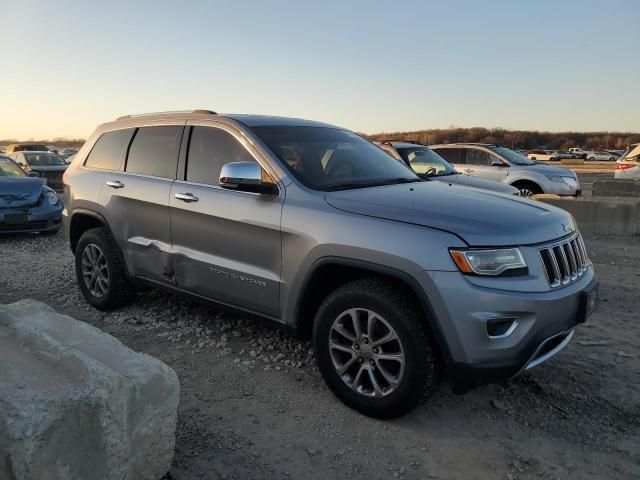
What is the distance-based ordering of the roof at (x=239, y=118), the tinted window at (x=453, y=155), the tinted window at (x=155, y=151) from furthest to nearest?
the tinted window at (x=453, y=155), the tinted window at (x=155, y=151), the roof at (x=239, y=118)

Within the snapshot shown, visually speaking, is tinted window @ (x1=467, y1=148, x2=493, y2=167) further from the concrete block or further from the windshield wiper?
the concrete block

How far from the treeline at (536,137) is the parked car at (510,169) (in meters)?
67.2

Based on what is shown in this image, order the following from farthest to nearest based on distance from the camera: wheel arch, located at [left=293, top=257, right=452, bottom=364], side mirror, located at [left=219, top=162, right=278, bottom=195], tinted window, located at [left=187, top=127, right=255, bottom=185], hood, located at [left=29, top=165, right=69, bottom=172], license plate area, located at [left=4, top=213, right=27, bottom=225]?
hood, located at [left=29, top=165, right=69, bottom=172] → license plate area, located at [left=4, top=213, right=27, bottom=225] → tinted window, located at [left=187, top=127, right=255, bottom=185] → side mirror, located at [left=219, top=162, right=278, bottom=195] → wheel arch, located at [left=293, top=257, right=452, bottom=364]

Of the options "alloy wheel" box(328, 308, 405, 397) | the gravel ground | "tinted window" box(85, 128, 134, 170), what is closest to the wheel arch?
"alloy wheel" box(328, 308, 405, 397)

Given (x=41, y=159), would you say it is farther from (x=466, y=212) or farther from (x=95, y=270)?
(x=466, y=212)

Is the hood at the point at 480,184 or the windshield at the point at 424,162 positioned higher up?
the windshield at the point at 424,162

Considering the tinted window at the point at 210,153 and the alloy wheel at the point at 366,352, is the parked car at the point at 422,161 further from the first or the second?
the alloy wheel at the point at 366,352

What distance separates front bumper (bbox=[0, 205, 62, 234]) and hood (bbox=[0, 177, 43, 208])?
0.36 feet

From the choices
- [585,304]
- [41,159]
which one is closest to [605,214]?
[585,304]

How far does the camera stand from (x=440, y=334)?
2.85 m

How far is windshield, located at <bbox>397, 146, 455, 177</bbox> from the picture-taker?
9469 mm

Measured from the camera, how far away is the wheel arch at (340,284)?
2863 mm

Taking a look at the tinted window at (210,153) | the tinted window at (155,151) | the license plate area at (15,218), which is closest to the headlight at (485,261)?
the tinted window at (210,153)

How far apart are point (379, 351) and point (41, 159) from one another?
1941cm
